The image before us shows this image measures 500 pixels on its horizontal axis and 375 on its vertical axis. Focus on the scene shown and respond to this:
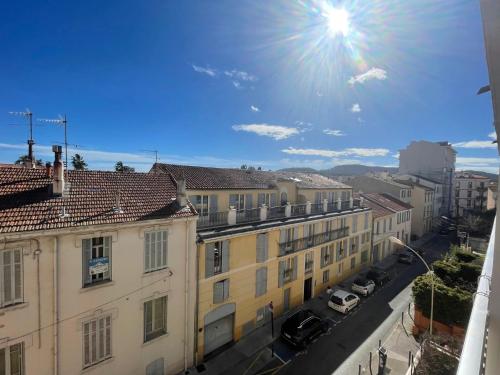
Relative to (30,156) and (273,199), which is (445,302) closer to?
(273,199)

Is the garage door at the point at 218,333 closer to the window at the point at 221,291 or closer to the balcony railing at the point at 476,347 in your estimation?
the window at the point at 221,291

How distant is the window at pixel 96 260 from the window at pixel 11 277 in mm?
2030

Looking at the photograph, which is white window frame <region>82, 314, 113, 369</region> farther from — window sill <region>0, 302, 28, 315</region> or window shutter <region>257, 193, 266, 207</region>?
window shutter <region>257, 193, 266, 207</region>

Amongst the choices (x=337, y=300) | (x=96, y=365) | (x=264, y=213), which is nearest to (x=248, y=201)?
(x=264, y=213)

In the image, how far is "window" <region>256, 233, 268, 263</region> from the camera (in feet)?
59.7

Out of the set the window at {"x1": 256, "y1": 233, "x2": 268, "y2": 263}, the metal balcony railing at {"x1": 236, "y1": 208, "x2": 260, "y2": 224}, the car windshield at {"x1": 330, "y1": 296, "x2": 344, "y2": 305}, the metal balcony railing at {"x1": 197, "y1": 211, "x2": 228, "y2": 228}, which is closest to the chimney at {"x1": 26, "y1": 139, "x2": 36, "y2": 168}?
the metal balcony railing at {"x1": 197, "y1": 211, "x2": 228, "y2": 228}

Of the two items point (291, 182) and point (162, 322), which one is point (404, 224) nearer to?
point (291, 182)

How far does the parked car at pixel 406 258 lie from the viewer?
32.6 meters

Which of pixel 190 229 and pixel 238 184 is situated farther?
pixel 238 184

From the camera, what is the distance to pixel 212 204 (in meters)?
18.4

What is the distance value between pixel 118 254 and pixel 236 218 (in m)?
7.94

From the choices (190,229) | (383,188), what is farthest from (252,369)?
(383,188)

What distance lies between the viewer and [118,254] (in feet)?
39.8

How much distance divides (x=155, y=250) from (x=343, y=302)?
14.8 metres
